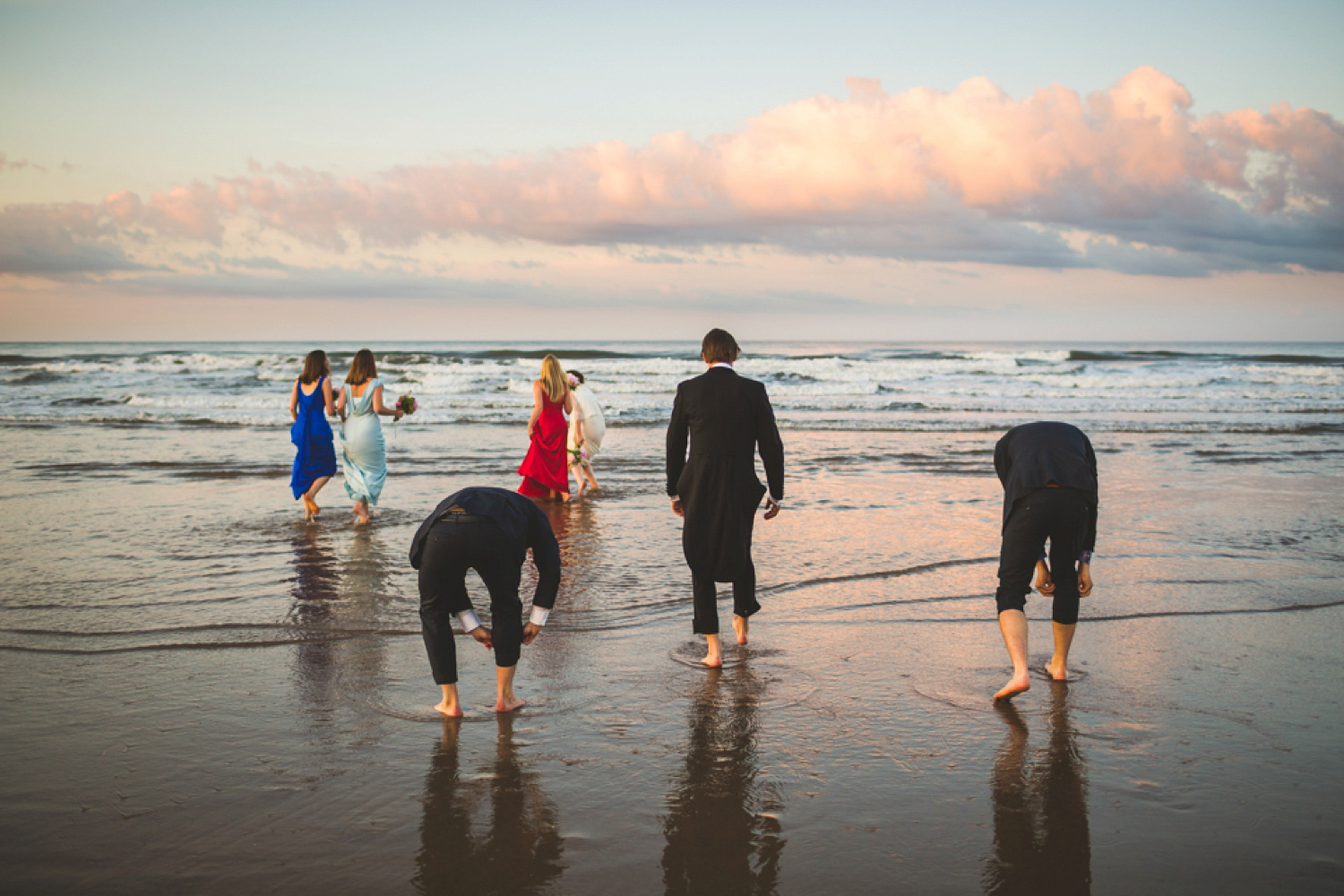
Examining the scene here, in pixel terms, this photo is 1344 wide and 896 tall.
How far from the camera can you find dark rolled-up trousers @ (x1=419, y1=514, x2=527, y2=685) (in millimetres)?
3791

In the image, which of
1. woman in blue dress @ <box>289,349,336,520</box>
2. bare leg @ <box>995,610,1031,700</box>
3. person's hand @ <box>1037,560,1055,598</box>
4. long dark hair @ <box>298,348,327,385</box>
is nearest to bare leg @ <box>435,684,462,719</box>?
bare leg @ <box>995,610,1031,700</box>

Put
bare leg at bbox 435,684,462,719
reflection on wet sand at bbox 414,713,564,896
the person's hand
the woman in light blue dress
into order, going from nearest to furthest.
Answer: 1. reflection on wet sand at bbox 414,713,564,896
2. bare leg at bbox 435,684,462,719
3. the person's hand
4. the woman in light blue dress

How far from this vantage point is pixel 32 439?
16719 mm

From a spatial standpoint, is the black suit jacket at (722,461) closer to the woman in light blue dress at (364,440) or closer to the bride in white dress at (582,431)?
the woman in light blue dress at (364,440)

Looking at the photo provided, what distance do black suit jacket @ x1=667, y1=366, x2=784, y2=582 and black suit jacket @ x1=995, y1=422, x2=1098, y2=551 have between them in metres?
1.18

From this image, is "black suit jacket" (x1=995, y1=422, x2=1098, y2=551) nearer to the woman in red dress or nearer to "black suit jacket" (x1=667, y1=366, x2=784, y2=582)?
"black suit jacket" (x1=667, y1=366, x2=784, y2=582)

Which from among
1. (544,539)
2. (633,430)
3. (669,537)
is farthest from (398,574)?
(633,430)

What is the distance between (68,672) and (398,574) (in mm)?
2536

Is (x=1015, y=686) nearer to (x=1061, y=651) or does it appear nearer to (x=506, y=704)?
(x=1061, y=651)

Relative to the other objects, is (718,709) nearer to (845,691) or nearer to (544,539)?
(845,691)

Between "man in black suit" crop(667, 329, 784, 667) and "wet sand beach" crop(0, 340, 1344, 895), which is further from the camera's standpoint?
"man in black suit" crop(667, 329, 784, 667)

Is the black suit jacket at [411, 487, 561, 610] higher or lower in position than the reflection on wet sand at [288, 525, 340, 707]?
higher

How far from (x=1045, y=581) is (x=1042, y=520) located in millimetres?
414

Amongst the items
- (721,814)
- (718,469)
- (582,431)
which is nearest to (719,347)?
(718,469)
